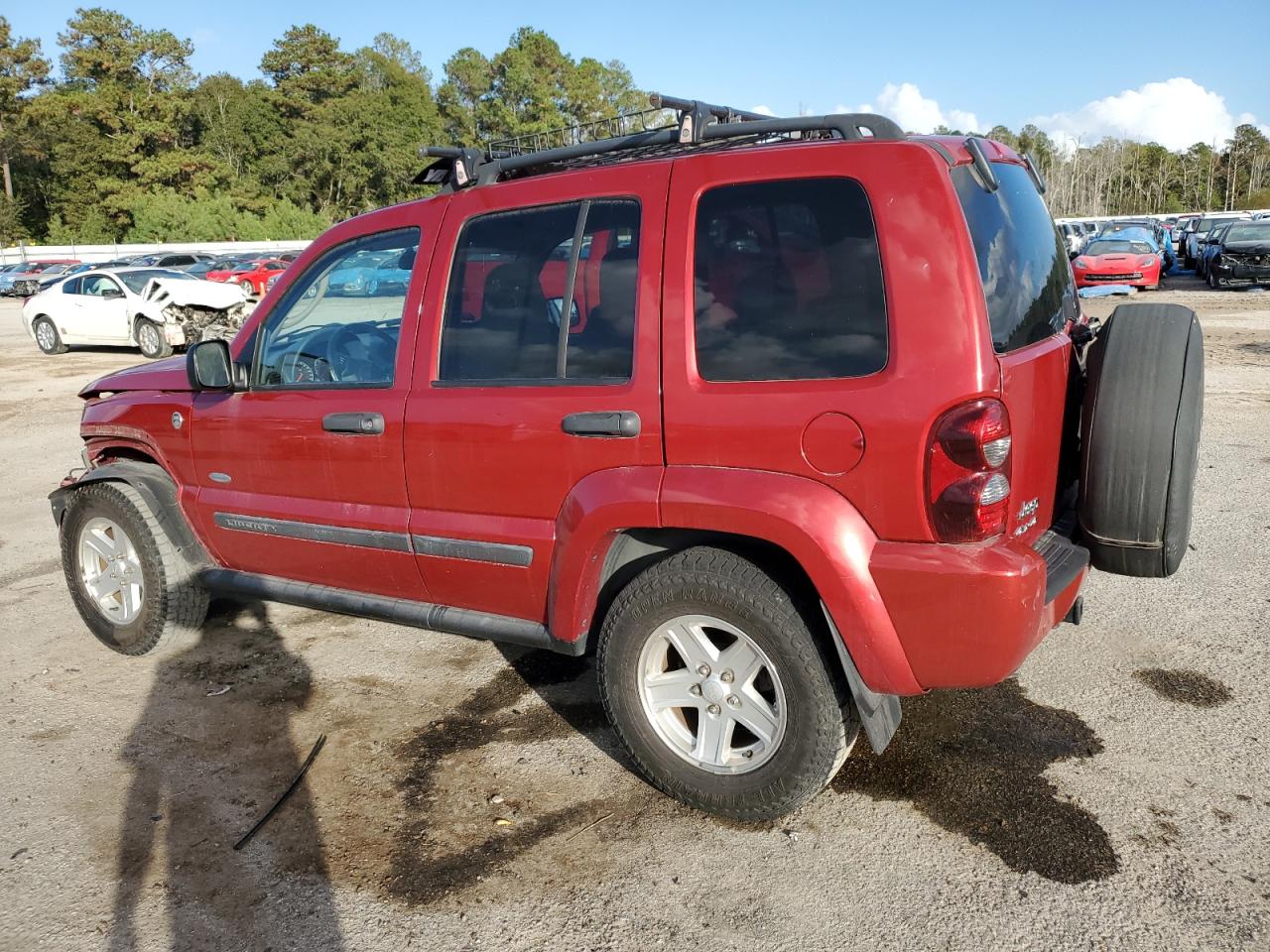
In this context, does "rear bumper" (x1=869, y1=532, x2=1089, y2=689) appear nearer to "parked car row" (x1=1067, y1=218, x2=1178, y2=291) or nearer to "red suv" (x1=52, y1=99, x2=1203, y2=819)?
"red suv" (x1=52, y1=99, x2=1203, y2=819)

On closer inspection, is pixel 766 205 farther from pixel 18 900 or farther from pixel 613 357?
pixel 18 900

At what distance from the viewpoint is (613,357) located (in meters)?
3.09

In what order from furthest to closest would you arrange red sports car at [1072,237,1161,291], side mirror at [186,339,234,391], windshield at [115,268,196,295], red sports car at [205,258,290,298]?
red sports car at [205,258,290,298] → red sports car at [1072,237,1161,291] → windshield at [115,268,196,295] → side mirror at [186,339,234,391]

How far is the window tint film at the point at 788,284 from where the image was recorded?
270cm

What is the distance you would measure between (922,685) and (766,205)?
145 centimetres

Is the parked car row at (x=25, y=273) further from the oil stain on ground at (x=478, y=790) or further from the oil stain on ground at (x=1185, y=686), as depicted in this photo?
the oil stain on ground at (x=1185, y=686)

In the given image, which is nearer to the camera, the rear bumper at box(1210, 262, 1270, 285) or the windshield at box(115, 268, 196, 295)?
the windshield at box(115, 268, 196, 295)

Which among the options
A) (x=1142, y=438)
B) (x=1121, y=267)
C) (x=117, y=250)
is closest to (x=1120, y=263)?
(x=1121, y=267)

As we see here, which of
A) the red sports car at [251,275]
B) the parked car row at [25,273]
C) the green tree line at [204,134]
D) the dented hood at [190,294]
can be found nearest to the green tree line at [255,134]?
the green tree line at [204,134]

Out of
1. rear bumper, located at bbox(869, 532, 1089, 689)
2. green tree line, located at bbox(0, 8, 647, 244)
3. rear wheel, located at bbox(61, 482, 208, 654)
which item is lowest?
rear wheel, located at bbox(61, 482, 208, 654)

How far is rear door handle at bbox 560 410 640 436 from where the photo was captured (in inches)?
118

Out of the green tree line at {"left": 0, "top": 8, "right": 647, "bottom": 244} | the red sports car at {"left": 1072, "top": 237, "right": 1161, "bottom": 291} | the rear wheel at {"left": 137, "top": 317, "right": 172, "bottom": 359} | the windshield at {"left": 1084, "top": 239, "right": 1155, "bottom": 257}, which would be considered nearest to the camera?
the rear wheel at {"left": 137, "top": 317, "right": 172, "bottom": 359}

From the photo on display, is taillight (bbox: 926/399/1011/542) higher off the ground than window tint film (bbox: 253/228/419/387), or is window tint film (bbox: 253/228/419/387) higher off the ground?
window tint film (bbox: 253/228/419/387)

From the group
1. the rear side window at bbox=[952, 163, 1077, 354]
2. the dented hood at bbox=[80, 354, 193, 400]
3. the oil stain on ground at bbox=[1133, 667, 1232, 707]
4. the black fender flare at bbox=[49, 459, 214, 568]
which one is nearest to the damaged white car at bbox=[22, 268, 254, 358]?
the dented hood at bbox=[80, 354, 193, 400]
